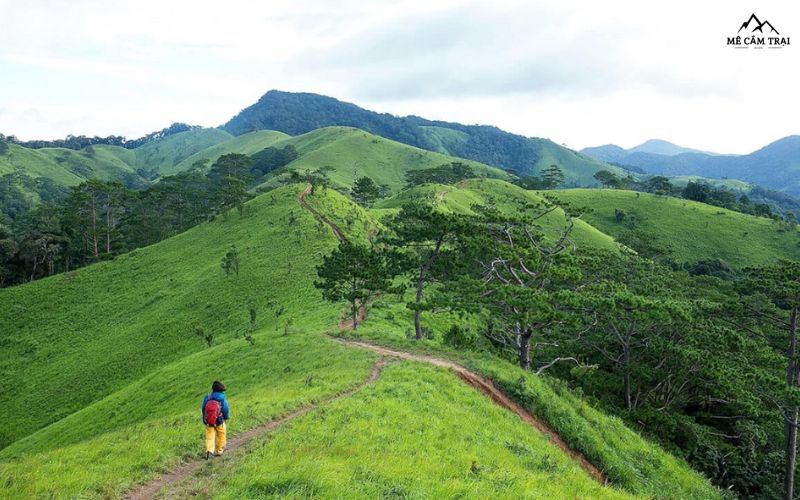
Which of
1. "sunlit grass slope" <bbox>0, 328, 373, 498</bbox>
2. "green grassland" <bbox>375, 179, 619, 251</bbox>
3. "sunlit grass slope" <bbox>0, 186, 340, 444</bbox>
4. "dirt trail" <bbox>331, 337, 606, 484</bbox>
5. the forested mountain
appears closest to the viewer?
"sunlit grass slope" <bbox>0, 328, 373, 498</bbox>

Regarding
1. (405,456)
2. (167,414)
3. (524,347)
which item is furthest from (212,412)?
(524,347)

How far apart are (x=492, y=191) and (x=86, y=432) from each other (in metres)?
109

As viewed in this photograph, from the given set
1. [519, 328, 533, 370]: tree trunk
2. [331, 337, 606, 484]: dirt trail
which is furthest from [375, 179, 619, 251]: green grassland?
[331, 337, 606, 484]: dirt trail

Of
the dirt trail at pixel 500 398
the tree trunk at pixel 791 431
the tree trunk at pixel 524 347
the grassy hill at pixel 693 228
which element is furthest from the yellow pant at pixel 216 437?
the grassy hill at pixel 693 228

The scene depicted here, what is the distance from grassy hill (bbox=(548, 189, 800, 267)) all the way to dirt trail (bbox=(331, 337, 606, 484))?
8053 centimetres

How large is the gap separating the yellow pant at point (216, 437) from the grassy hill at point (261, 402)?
2.49ft

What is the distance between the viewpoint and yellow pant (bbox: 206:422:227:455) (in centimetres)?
1270

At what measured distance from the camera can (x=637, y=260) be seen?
49562mm

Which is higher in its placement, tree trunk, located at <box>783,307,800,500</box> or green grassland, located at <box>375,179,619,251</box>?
green grassland, located at <box>375,179,619,251</box>

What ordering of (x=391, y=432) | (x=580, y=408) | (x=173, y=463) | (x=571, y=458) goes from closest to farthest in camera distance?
1. (x=173, y=463)
2. (x=391, y=432)
3. (x=571, y=458)
4. (x=580, y=408)

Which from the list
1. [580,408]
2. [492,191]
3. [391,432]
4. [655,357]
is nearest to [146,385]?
[391,432]

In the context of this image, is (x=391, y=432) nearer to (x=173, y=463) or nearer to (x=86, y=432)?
(x=173, y=463)

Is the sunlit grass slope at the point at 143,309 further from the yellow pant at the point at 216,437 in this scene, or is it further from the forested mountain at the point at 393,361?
the yellow pant at the point at 216,437

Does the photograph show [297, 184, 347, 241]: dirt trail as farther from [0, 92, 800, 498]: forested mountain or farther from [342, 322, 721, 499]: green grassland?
[342, 322, 721, 499]: green grassland
